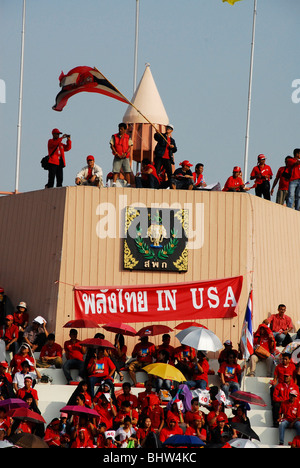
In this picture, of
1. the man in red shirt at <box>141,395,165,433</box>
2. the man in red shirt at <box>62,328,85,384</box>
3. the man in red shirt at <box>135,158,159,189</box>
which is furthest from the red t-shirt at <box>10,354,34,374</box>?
the man in red shirt at <box>135,158,159,189</box>

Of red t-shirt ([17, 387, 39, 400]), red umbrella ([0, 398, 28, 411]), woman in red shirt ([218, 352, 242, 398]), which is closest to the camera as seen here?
red umbrella ([0, 398, 28, 411])

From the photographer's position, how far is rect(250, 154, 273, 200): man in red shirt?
1224 inches

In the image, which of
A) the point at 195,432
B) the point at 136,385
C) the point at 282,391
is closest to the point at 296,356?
the point at 282,391

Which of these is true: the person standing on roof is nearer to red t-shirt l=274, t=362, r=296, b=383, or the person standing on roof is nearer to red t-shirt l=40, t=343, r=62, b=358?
red t-shirt l=40, t=343, r=62, b=358

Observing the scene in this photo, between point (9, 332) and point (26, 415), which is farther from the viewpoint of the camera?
→ point (9, 332)

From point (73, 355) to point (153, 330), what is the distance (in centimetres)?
195

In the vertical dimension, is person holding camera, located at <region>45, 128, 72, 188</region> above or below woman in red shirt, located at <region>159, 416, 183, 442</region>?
above

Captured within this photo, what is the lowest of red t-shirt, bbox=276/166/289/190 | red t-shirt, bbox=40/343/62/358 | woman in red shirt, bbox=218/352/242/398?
woman in red shirt, bbox=218/352/242/398

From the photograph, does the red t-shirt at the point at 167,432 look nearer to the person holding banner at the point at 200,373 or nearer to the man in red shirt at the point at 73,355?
the person holding banner at the point at 200,373

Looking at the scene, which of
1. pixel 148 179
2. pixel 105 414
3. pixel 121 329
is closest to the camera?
pixel 105 414

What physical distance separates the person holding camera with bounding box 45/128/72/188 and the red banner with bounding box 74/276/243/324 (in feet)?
11.0

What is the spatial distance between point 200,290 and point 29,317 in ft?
13.7

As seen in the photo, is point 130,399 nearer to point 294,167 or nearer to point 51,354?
point 51,354

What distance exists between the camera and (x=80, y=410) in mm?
22703
